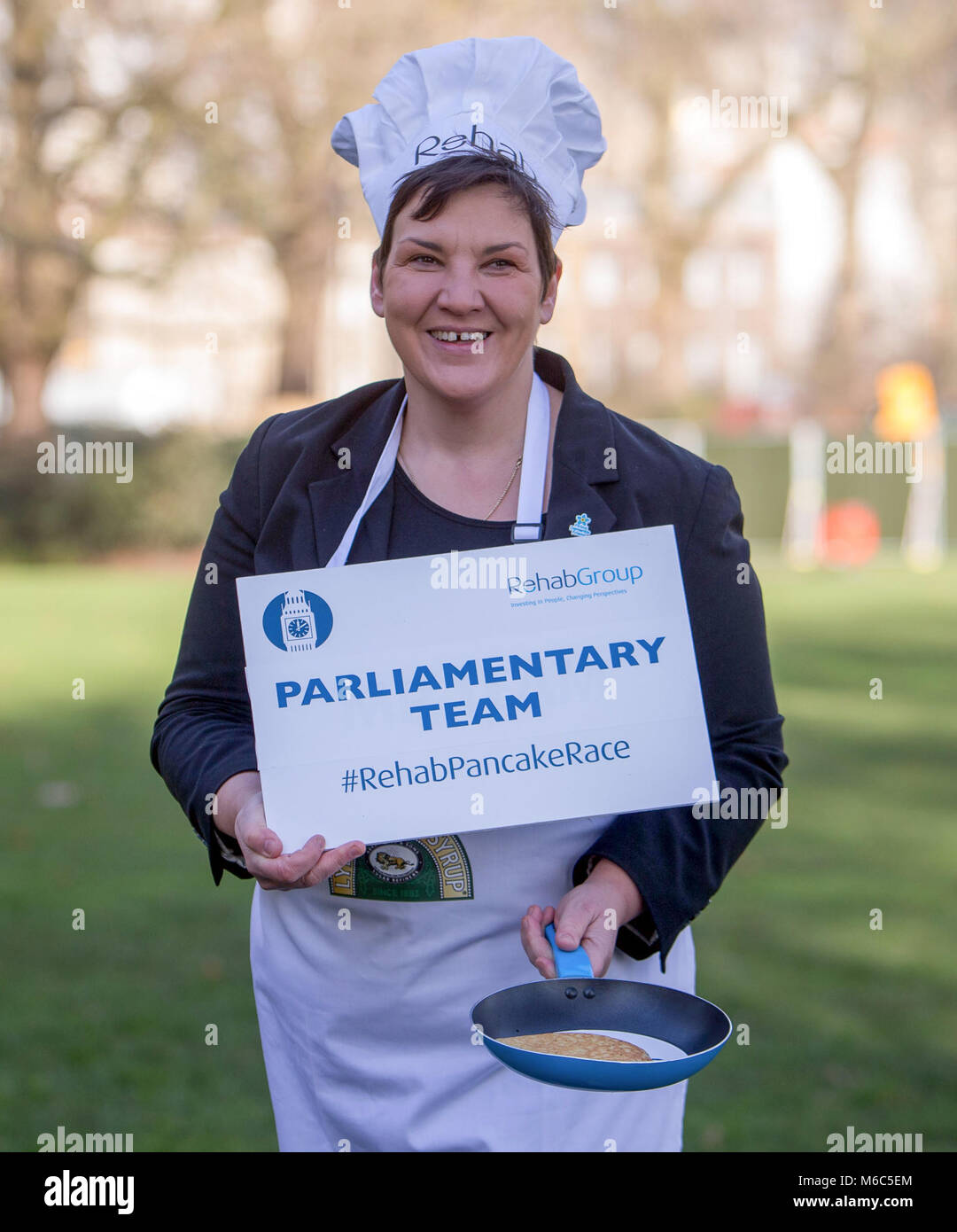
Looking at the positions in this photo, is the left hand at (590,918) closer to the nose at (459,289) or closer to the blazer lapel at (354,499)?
the blazer lapel at (354,499)

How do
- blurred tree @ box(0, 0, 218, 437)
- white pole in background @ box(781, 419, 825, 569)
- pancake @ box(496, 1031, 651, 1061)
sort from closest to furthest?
pancake @ box(496, 1031, 651, 1061) → blurred tree @ box(0, 0, 218, 437) → white pole in background @ box(781, 419, 825, 569)

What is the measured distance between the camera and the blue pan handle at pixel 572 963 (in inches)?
80.0

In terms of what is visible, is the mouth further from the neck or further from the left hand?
the left hand

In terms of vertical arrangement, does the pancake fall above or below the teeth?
below

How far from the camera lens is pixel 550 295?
2.29 meters

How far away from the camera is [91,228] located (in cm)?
2317

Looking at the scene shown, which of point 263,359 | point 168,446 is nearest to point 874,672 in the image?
point 168,446

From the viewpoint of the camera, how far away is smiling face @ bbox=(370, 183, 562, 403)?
213cm

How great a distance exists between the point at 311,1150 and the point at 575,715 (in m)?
0.84

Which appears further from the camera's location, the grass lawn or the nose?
the grass lawn

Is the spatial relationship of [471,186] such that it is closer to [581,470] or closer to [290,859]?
[581,470]

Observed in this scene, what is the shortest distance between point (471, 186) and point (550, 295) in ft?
0.77

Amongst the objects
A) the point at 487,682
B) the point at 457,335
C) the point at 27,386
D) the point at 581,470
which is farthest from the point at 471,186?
the point at 27,386

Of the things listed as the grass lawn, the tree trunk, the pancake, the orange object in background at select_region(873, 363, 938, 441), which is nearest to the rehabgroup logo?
the grass lawn
